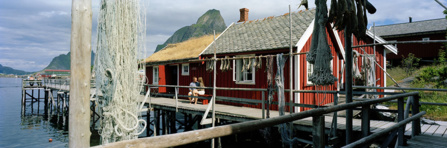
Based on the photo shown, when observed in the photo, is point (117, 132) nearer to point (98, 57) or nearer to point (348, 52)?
point (98, 57)

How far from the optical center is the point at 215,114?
9773 mm

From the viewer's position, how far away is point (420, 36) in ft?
96.2

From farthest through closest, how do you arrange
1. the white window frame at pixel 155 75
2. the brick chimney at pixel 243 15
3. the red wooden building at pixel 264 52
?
the white window frame at pixel 155 75 < the brick chimney at pixel 243 15 < the red wooden building at pixel 264 52

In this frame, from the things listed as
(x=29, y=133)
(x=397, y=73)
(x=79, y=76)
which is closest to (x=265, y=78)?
(x=79, y=76)

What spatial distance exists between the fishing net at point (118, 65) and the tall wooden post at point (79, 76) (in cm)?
115

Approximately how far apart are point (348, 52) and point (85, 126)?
392 centimetres

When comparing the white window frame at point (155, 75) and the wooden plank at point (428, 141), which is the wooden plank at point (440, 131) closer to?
the wooden plank at point (428, 141)

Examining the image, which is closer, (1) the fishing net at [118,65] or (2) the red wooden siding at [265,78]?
(1) the fishing net at [118,65]

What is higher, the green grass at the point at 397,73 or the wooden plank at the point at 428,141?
the green grass at the point at 397,73

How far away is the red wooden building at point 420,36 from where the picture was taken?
1081 inches

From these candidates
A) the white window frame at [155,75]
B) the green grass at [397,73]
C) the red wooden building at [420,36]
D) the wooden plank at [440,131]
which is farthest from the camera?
the red wooden building at [420,36]

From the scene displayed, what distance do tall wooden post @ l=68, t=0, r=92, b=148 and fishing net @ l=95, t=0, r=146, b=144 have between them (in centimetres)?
115

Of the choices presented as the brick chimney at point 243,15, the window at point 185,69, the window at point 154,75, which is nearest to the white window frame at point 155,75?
the window at point 154,75

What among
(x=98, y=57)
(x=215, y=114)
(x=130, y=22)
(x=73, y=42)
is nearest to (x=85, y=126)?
(x=73, y=42)
